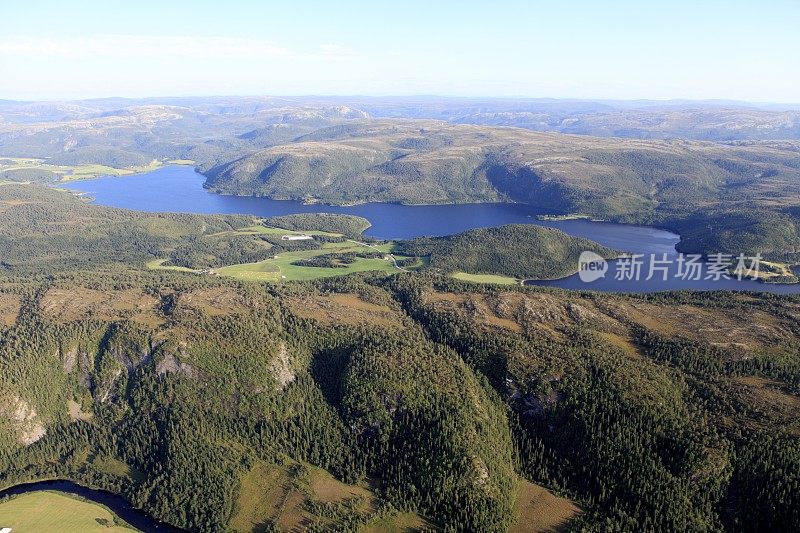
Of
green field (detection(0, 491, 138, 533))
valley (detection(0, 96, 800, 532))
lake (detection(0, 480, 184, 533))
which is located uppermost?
valley (detection(0, 96, 800, 532))

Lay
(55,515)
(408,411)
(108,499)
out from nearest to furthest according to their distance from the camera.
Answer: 1. (55,515)
2. (108,499)
3. (408,411)

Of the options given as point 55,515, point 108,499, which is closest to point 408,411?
point 108,499

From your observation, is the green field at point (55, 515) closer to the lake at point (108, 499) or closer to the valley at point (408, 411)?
the valley at point (408, 411)

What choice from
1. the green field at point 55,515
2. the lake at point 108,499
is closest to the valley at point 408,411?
the green field at point 55,515

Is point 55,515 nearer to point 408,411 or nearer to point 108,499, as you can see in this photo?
point 108,499

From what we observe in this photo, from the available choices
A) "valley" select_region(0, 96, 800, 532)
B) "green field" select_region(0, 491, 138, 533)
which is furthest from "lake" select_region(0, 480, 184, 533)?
"green field" select_region(0, 491, 138, 533)

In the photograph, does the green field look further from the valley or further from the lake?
the lake

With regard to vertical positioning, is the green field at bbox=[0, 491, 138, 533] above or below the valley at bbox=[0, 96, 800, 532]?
below

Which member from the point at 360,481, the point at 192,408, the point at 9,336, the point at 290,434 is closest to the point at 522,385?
the point at 360,481
